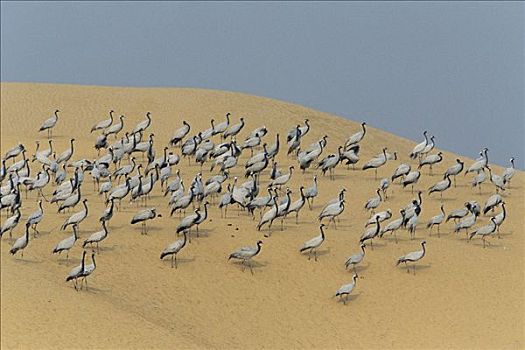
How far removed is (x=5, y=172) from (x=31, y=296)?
1145cm

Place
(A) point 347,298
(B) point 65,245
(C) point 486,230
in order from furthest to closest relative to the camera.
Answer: (C) point 486,230 < (A) point 347,298 < (B) point 65,245

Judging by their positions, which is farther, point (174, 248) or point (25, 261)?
point (174, 248)

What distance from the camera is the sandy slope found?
55.6ft

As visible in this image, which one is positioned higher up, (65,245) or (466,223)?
(466,223)

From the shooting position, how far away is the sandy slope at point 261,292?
16.9 metres

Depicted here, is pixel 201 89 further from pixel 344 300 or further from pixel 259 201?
pixel 344 300

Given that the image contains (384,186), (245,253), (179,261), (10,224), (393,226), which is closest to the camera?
(10,224)

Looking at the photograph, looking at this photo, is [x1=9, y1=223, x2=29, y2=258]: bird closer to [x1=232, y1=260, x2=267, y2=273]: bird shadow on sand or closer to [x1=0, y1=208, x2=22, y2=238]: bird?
[x1=0, y1=208, x2=22, y2=238]: bird

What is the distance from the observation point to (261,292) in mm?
20453

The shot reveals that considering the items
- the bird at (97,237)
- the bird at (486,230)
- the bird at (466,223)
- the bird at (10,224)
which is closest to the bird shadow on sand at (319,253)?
the bird at (466,223)

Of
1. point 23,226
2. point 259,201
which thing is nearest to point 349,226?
point 259,201

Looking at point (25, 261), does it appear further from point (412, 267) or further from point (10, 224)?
point (412, 267)

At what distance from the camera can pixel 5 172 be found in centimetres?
2770

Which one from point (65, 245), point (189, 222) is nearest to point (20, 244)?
point (65, 245)
